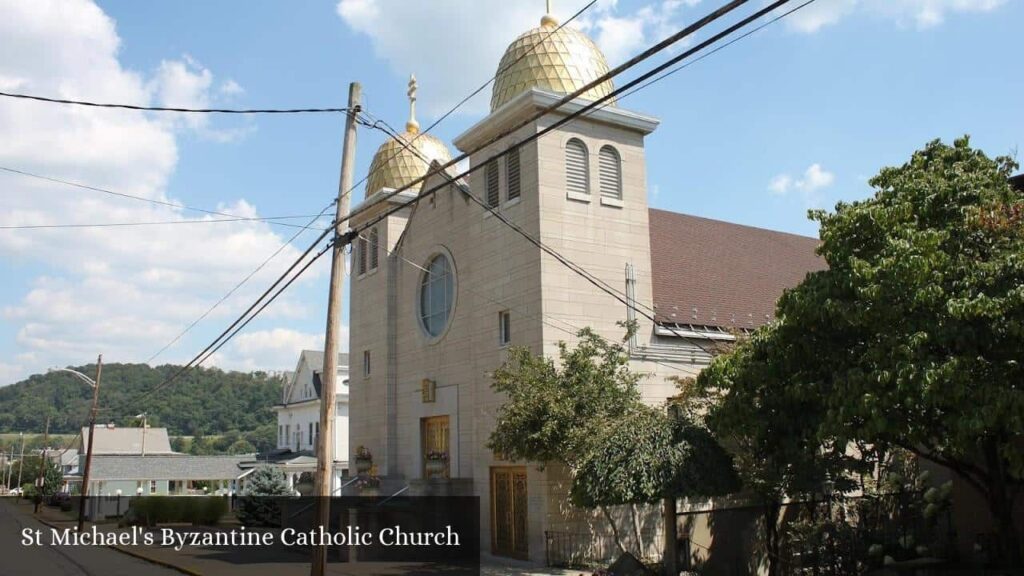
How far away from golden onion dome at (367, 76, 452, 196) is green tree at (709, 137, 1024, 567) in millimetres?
20359

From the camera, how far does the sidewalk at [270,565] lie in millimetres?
20484

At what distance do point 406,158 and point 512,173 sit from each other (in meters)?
9.06

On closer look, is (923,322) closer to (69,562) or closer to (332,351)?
(332,351)

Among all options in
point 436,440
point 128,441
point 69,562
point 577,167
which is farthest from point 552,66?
point 128,441

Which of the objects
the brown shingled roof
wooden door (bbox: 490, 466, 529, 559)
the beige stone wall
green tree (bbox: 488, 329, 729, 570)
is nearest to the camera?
green tree (bbox: 488, 329, 729, 570)

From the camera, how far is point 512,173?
81.2 feet

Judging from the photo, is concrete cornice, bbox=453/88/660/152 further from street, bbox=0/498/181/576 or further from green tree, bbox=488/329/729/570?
street, bbox=0/498/181/576

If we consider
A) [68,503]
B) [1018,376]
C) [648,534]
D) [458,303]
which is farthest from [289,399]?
[1018,376]

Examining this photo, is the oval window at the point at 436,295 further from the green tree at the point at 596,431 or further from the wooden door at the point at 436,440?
the green tree at the point at 596,431

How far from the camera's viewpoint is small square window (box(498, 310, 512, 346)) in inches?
951

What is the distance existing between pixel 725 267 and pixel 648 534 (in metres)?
11.5

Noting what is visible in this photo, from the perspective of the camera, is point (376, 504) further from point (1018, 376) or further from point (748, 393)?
point (1018, 376)

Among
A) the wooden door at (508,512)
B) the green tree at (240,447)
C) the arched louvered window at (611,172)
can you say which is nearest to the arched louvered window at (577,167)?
the arched louvered window at (611,172)

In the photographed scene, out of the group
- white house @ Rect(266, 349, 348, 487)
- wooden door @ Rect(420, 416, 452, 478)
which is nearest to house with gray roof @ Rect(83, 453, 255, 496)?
white house @ Rect(266, 349, 348, 487)
